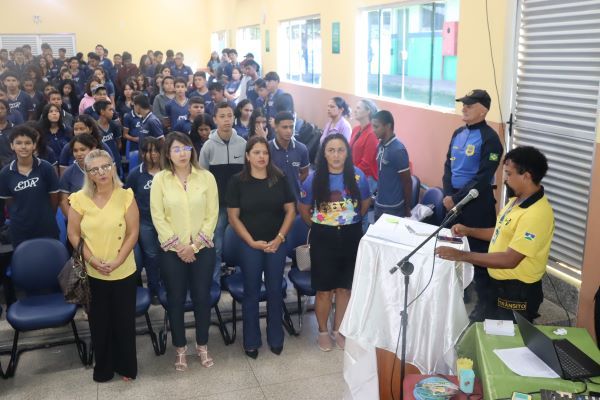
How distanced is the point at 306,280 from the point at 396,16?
4.66 m

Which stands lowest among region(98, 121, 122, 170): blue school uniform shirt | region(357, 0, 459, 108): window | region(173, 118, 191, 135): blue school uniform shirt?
region(98, 121, 122, 170): blue school uniform shirt

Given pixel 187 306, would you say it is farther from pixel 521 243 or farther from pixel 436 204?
pixel 521 243

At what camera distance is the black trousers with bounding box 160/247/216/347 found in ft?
13.1

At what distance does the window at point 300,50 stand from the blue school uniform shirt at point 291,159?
580 cm

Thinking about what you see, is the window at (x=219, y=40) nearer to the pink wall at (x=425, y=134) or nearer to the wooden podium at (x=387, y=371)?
the pink wall at (x=425, y=134)

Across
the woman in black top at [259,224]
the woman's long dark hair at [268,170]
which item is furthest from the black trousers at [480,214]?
the woman's long dark hair at [268,170]

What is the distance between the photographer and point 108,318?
3.91m

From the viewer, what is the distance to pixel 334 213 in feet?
13.6

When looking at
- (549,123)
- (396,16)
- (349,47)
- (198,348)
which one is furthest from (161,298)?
(349,47)

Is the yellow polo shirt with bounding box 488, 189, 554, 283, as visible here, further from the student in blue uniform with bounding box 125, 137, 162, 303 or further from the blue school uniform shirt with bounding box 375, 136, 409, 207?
the student in blue uniform with bounding box 125, 137, 162, 303

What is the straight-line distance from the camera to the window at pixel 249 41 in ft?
50.2

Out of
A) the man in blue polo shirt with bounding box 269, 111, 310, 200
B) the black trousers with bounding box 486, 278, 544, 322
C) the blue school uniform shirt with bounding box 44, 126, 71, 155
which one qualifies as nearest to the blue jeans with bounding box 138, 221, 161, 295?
the man in blue polo shirt with bounding box 269, 111, 310, 200

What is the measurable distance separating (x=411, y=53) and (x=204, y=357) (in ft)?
16.6

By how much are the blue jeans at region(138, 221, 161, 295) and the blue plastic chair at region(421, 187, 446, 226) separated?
234 cm
